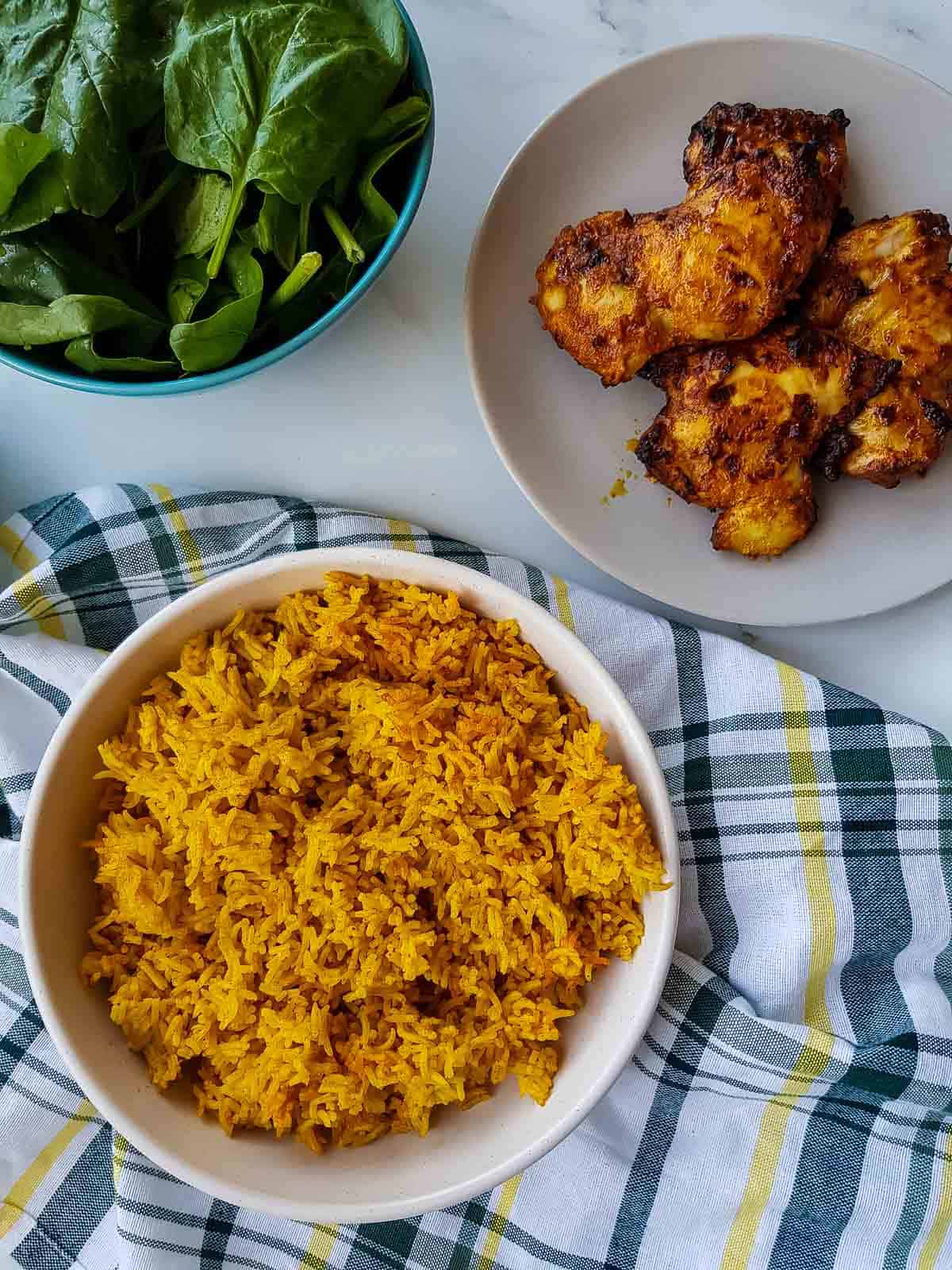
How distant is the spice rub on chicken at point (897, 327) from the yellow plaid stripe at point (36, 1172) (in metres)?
1.64

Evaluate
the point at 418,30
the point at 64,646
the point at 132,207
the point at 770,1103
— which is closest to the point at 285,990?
the point at 64,646

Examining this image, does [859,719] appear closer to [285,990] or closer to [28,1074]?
[285,990]

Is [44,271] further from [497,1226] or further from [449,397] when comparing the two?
[497,1226]

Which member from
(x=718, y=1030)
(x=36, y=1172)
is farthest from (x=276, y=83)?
(x=36, y=1172)

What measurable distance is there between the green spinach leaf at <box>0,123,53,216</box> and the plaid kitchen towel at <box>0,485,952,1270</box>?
55 cm

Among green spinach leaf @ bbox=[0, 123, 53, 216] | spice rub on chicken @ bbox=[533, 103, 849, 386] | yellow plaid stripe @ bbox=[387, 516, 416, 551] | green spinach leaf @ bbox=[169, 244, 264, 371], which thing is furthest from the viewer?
yellow plaid stripe @ bbox=[387, 516, 416, 551]

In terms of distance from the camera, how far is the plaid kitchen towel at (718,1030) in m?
1.88

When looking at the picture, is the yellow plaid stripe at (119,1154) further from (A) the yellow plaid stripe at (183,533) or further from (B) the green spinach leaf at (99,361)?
(B) the green spinach leaf at (99,361)

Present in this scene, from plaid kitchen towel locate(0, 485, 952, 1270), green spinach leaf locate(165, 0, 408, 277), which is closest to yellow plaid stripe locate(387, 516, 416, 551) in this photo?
plaid kitchen towel locate(0, 485, 952, 1270)

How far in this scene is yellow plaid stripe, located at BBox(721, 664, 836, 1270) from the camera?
74.4 inches

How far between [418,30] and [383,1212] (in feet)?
6.17

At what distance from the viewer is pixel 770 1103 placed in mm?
1900

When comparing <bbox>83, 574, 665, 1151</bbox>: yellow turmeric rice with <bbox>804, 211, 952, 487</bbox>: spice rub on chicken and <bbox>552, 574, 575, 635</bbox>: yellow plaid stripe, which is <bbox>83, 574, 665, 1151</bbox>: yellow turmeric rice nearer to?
<bbox>552, 574, 575, 635</bbox>: yellow plaid stripe

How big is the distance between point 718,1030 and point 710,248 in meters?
1.25
